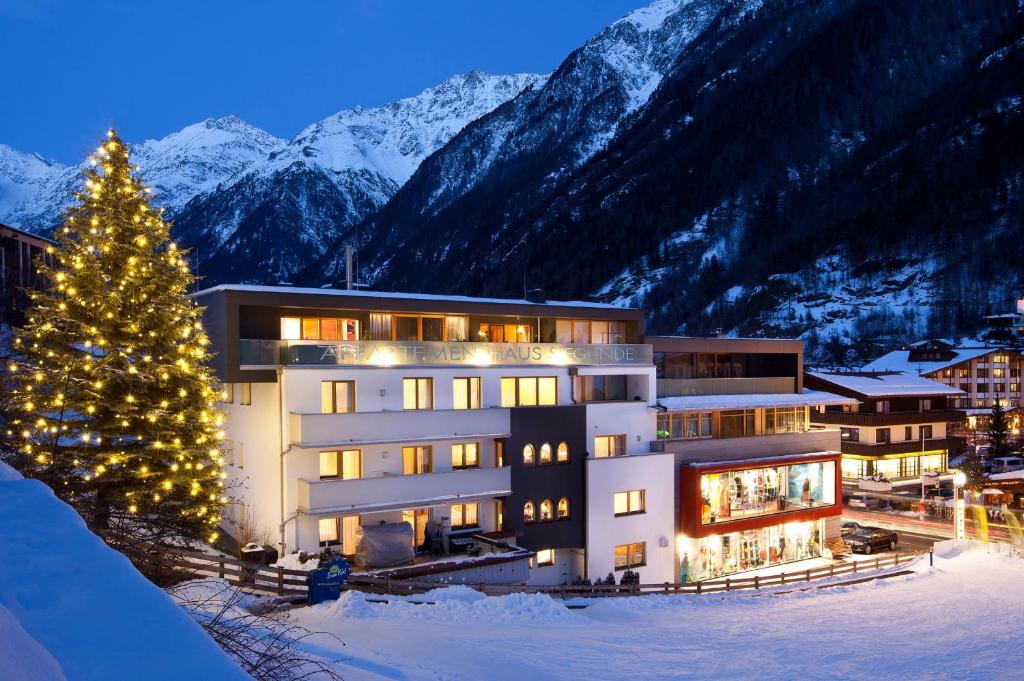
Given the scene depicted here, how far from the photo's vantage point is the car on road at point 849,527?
4434 centimetres

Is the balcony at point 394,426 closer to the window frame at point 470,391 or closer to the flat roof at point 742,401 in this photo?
the window frame at point 470,391

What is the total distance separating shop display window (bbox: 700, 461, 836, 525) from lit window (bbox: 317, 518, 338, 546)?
18475 mm

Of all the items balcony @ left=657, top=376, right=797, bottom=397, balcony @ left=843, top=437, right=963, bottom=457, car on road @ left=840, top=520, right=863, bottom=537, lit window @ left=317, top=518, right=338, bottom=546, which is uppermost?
balcony @ left=657, top=376, right=797, bottom=397

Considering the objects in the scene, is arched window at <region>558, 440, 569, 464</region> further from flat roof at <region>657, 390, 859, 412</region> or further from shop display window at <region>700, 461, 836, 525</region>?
shop display window at <region>700, 461, 836, 525</region>

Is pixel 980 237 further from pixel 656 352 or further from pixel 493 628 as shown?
pixel 493 628

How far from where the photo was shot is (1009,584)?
3300 centimetres

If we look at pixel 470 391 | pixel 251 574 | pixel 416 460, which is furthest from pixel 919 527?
pixel 251 574

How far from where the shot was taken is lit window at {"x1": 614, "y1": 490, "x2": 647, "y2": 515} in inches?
1393

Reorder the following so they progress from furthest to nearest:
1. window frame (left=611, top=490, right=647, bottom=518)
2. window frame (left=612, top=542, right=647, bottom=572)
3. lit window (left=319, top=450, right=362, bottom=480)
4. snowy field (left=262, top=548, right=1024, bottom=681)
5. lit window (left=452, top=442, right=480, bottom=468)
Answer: window frame (left=611, top=490, right=647, bottom=518), window frame (left=612, top=542, right=647, bottom=572), lit window (left=452, top=442, right=480, bottom=468), lit window (left=319, top=450, right=362, bottom=480), snowy field (left=262, top=548, right=1024, bottom=681)

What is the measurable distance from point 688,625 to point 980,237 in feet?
576

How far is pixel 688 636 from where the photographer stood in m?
23.8

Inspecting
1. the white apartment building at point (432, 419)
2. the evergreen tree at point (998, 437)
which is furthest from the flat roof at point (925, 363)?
the white apartment building at point (432, 419)

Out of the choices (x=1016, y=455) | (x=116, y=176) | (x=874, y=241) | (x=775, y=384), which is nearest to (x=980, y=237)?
(x=874, y=241)

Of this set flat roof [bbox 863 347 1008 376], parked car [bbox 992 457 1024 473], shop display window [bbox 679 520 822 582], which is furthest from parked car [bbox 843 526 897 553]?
flat roof [bbox 863 347 1008 376]
